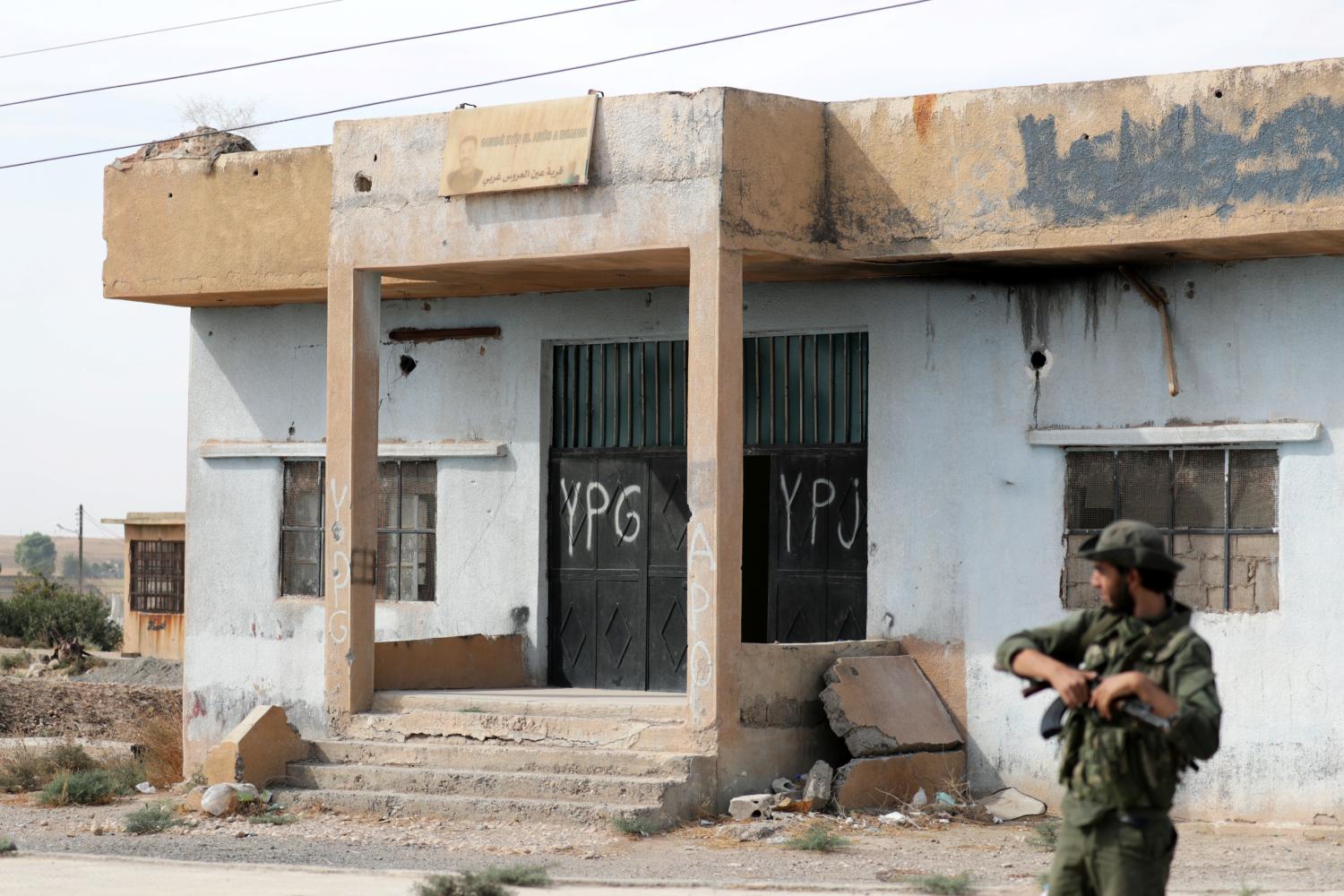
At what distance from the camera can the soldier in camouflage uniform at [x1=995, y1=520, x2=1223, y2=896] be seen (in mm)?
5027

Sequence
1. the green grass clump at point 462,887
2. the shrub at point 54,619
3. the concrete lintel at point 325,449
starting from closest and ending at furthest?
the green grass clump at point 462,887
the concrete lintel at point 325,449
the shrub at point 54,619

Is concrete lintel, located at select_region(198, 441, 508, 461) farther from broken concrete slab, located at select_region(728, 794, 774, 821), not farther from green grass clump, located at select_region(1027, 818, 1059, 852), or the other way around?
green grass clump, located at select_region(1027, 818, 1059, 852)

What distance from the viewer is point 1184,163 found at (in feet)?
35.4

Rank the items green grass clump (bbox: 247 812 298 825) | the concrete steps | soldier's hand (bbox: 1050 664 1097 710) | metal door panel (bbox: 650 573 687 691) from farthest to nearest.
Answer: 1. metal door panel (bbox: 650 573 687 691)
2. green grass clump (bbox: 247 812 298 825)
3. the concrete steps
4. soldier's hand (bbox: 1050 664 1097 710)

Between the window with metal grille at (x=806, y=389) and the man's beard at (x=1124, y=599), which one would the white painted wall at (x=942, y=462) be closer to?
the window with metal grille at (x=806, y=389)

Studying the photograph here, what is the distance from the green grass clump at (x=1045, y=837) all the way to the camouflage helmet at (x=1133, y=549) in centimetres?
511

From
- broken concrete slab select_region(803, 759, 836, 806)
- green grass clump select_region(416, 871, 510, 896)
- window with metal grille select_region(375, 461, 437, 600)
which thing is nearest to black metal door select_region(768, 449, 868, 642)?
broken concrete slab select_region(803, 759, 836, 806)

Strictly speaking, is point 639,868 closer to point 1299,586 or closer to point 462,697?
point 462,697

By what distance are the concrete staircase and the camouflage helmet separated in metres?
5.55

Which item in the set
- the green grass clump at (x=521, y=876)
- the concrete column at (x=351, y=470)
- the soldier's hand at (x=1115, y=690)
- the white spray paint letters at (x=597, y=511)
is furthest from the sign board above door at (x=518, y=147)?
the soldier's hand at (x=1115, y=690)

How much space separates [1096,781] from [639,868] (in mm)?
Result: 4560

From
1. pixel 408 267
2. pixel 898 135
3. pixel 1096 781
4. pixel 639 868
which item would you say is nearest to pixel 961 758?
pixel 639 868

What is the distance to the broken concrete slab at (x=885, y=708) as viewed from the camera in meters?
11.2

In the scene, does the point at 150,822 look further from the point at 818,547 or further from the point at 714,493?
the point at 818,547
